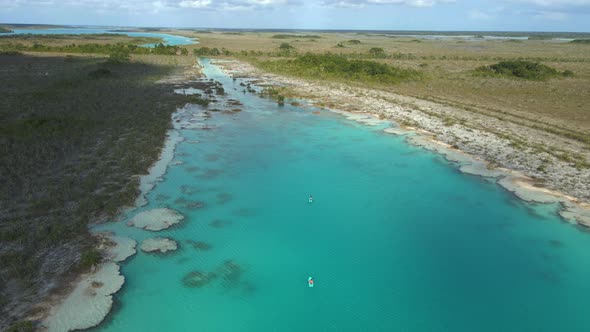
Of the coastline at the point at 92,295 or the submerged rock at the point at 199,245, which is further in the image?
the submerged rock at the point at 199,245

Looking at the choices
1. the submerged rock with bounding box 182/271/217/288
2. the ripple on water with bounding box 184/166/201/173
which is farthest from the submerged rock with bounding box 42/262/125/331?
the ripple on water with bounding box 184/166/201/173

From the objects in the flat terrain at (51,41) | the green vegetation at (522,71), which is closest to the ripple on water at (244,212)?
the green vegetation at (522,71)

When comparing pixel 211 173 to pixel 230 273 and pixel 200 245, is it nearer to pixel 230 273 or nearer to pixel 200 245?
pixel 200 245

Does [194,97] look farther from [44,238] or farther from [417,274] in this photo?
[417,274]

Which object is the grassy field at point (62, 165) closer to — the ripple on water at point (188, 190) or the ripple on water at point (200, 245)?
the ripple on water at point (188, 190)

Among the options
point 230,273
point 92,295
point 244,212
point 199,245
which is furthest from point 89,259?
point 244,212

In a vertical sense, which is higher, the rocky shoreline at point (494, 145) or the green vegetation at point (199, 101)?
the green vegetation at point (199, 101)
